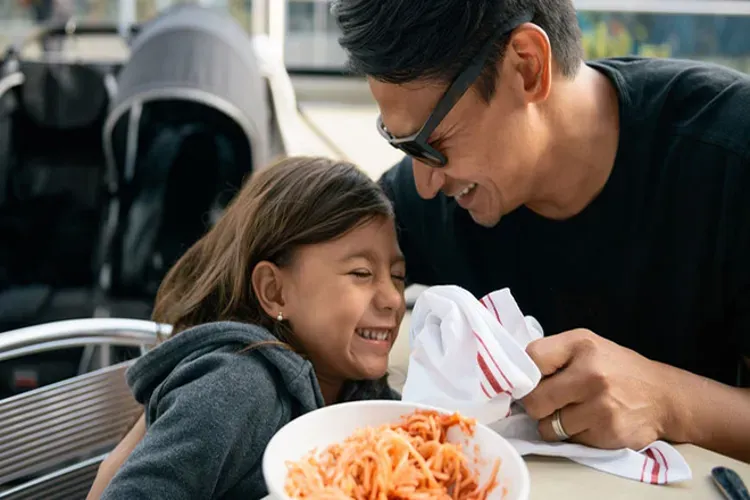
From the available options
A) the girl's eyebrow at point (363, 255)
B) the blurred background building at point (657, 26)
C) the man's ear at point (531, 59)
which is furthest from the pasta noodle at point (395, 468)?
the blurred background building at point (657, 26)

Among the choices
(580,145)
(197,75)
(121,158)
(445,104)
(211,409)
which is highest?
(445,104)

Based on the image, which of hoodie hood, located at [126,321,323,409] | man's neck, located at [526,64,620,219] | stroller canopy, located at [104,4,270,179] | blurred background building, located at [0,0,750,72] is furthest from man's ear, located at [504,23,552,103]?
blurred background building, located at [0,0,750,72]

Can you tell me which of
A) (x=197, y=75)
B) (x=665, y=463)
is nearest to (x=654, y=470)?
(x=665, y=463)

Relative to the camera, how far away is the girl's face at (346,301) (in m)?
1.38

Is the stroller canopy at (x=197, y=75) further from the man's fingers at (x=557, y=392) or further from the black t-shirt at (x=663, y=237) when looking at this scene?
the man's fingers at (x=557, y=392)

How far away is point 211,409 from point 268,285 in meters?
0.35

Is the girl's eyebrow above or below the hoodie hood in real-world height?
above

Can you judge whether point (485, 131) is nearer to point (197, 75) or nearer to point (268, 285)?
point (268, 285)

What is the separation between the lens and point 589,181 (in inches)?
58.7

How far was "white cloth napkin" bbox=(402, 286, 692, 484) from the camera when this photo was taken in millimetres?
1045

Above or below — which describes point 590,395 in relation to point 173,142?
above

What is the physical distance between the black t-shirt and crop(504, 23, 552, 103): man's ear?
0.21 meters

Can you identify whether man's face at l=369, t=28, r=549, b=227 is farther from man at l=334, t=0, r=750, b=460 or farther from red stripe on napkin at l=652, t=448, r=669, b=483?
red stripe on napkin at l=652, t=448, r=669, b=483

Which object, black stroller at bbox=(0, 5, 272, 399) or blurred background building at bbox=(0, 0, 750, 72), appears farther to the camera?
blurred background building at bbox=(0, 0, 750, 72)
